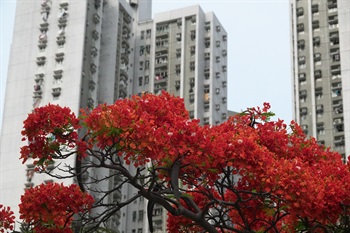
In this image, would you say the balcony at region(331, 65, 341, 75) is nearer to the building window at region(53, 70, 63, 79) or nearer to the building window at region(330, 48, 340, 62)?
the building window at region(330, 48, 340, 62)

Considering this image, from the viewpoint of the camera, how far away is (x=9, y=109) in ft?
220

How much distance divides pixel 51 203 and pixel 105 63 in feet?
193

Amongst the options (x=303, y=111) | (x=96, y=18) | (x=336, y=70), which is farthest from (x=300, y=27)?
(x=96, y=18)

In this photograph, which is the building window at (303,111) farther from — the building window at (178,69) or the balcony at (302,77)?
the building window at (178,69)

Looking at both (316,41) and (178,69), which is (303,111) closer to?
(316,41)

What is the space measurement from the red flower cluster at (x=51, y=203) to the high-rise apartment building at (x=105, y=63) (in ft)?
157

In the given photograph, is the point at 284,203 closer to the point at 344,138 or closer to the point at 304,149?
the point at 304,149

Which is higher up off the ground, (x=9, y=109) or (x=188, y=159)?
(x=9, y=109)

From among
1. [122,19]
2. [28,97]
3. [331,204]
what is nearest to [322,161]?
[331,204]

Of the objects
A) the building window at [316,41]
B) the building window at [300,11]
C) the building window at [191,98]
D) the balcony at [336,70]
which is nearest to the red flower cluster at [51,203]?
the balcony at [336,70]

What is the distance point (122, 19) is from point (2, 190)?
21438 millimetres

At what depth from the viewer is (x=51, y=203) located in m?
13.5

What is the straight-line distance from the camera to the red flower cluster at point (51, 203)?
529 inches

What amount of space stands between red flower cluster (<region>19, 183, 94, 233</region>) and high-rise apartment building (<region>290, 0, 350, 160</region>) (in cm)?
4978
